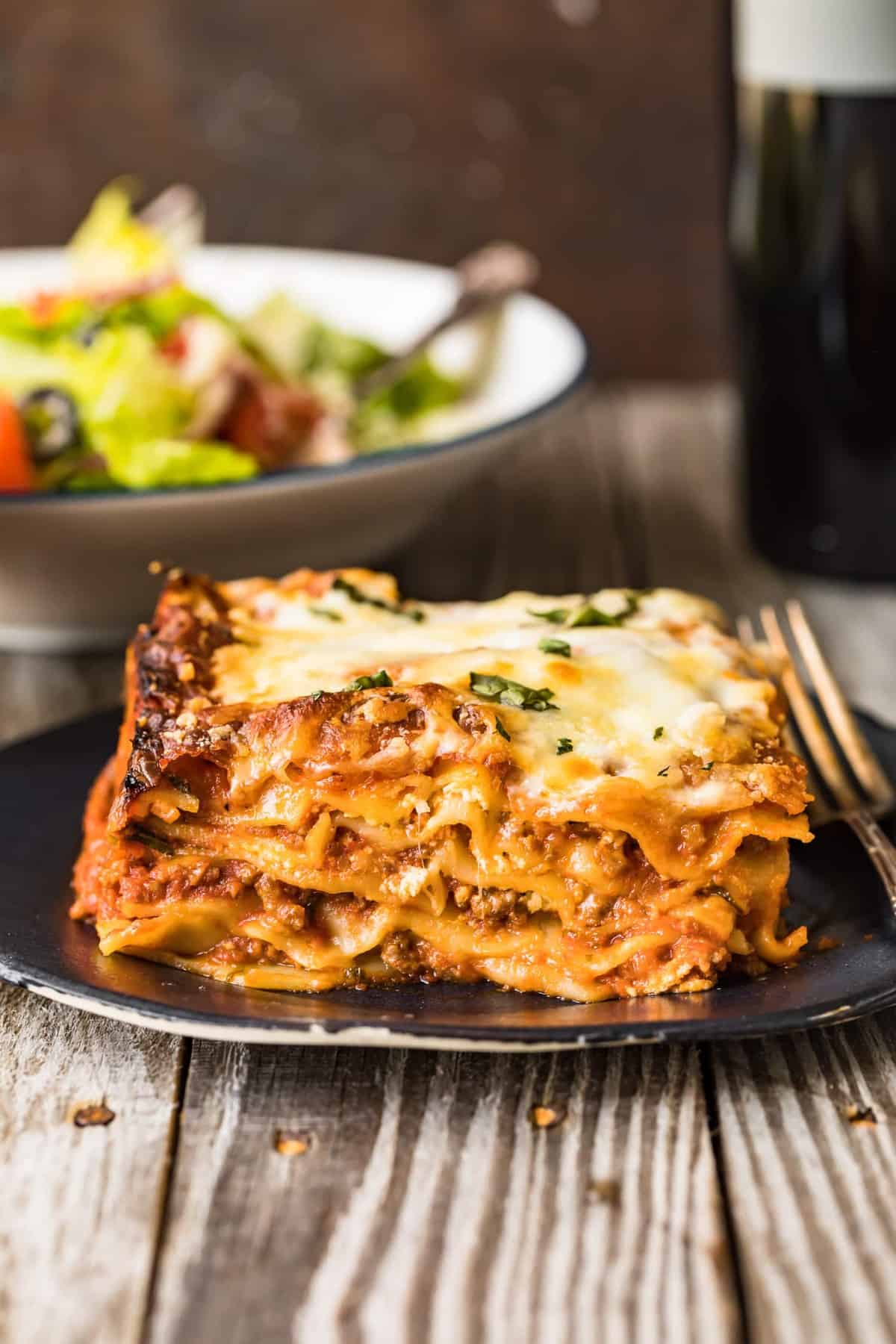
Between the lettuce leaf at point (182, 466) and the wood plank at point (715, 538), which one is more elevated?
the lettuce leaf at point (182, 466)

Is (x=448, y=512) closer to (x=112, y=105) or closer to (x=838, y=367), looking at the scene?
(x=838, y=367)

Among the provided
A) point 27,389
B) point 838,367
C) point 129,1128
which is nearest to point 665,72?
point 838,367

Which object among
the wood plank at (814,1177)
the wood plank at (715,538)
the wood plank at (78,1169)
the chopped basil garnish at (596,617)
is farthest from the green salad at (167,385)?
the wood plank at (814,1177)

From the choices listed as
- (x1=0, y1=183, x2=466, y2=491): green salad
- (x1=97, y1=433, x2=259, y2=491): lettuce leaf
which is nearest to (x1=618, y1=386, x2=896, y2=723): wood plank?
(x1=0, y1=183, x2=466, y2=491): green salad

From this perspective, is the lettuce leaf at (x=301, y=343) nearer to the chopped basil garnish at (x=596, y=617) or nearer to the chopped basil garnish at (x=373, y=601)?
the chopped basil garnish at (x=373, y=601)

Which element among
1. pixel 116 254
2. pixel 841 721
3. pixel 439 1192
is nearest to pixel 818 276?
pixel 841 721

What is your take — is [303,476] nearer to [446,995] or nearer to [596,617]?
[596,617]
